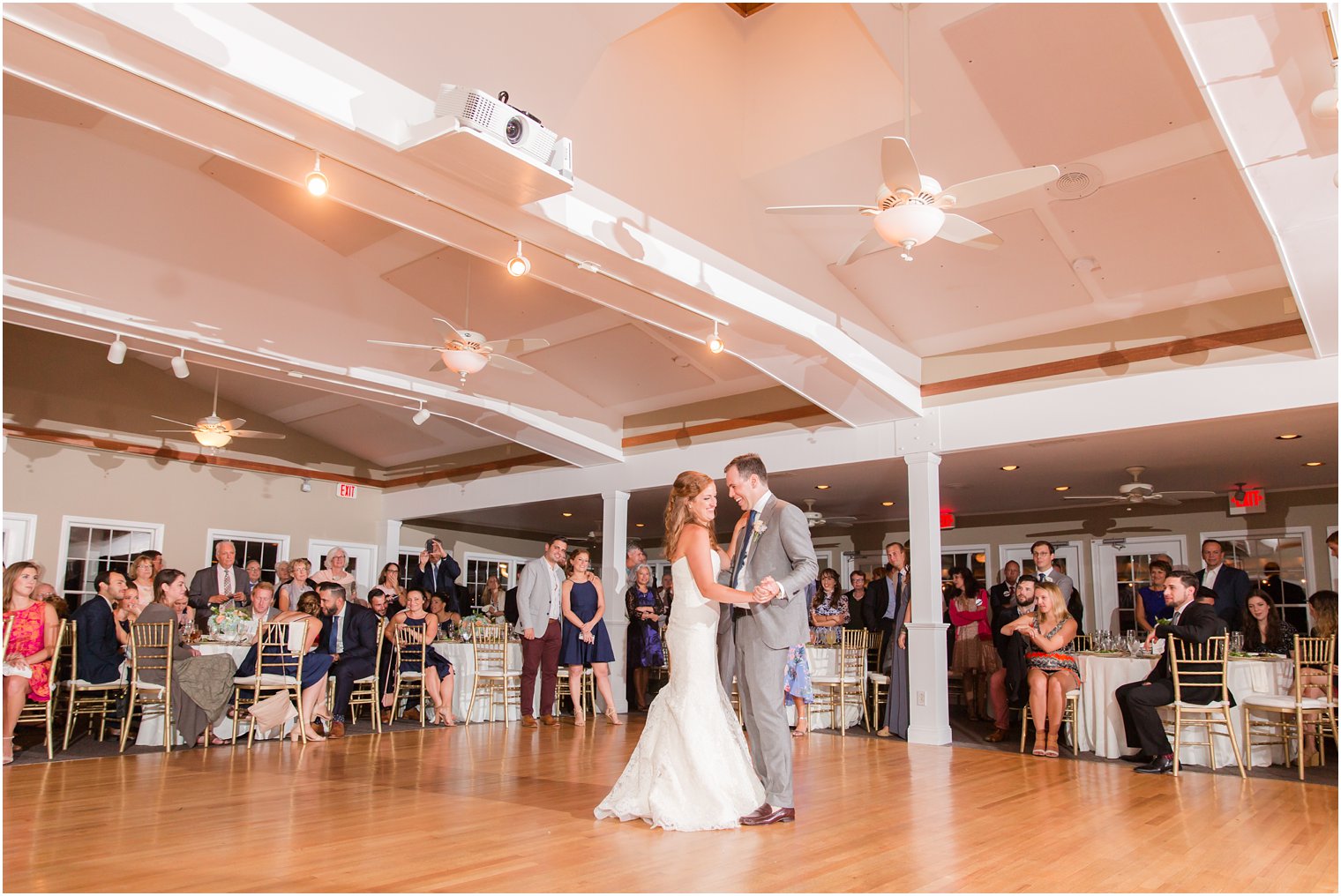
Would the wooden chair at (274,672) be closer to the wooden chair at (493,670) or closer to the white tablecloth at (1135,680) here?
the wooden chair at (493,670)

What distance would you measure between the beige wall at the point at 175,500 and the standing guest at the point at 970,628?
8.31 metres

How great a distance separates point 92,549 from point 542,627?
6.07m

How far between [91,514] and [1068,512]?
478 inches

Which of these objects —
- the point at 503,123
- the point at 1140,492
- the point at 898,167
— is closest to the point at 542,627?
the point at 503,123

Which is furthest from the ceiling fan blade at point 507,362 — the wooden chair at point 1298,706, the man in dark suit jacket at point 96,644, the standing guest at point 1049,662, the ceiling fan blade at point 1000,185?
the wooden chair at point 1298,706

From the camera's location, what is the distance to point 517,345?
7.09m

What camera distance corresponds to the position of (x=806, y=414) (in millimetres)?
9078

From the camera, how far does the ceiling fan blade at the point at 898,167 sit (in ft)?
13.7

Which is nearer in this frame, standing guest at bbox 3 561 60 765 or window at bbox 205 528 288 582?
standing guest at bbox 3 561 60 765

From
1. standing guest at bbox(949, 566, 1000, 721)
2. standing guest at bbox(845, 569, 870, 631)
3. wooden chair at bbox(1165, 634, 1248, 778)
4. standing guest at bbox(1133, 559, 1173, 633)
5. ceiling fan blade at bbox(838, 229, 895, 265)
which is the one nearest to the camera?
ceiling fan blade at bbox(838, 229, 895, 265)

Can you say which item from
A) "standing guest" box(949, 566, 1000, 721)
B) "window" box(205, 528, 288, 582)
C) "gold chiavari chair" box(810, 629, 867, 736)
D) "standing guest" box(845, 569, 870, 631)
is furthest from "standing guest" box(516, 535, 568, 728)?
"window" box(205, 528, 288, 582)

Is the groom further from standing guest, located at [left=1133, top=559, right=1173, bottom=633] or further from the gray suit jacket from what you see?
standing guest, located at [left=1133, top=559, right=1173, bottom=633]

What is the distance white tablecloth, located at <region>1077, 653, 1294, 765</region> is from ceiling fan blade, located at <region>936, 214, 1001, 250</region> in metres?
3.74

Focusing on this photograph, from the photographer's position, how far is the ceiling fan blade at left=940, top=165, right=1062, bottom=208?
414 cm
